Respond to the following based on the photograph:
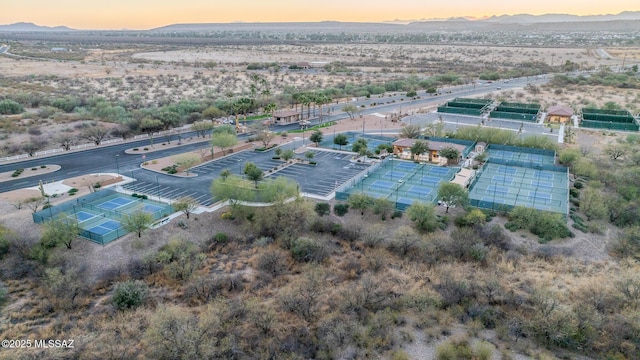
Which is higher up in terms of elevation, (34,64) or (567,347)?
(34,64)

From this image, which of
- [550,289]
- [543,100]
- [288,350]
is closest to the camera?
[288,350]

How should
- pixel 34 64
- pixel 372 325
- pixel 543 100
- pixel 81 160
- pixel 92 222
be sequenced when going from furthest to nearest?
pixel 34 64, pixel 543 100, pixel 81 160, pixel 92 222, pixel 372 325

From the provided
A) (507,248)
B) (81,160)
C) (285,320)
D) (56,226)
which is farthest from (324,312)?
(81,160)

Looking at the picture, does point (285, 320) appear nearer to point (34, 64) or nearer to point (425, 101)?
point (425, 101)

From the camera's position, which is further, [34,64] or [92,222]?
[34,64]

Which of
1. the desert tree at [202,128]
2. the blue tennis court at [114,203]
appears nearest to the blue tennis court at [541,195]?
the blue tennis court at [114,203]

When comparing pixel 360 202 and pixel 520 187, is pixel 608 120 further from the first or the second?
pixel 360 202

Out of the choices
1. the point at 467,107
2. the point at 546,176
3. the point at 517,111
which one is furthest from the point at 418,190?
the point at 517,111

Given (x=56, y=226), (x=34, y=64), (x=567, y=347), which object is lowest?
(x=567, y=347)
